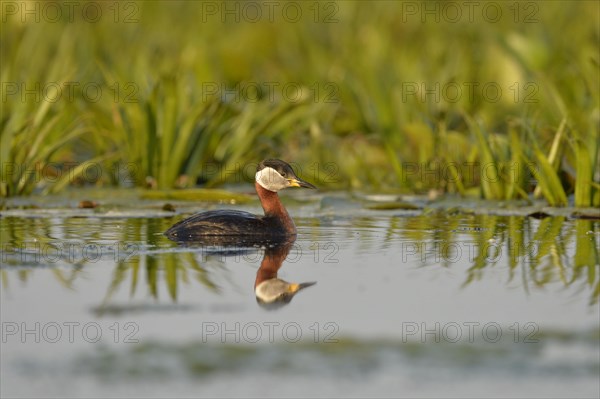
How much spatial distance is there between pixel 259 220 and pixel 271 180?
56 cm

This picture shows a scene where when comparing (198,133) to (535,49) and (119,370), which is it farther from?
(119,370)

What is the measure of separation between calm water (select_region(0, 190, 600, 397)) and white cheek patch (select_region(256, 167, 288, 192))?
38 centimetres

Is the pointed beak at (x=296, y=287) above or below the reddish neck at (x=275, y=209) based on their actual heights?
below

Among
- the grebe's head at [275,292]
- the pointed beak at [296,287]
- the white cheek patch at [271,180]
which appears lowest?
the pointed beak at [296,287]

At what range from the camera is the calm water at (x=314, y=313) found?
4801 millimetres

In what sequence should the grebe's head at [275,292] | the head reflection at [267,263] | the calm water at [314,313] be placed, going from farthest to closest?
the head reflection at [267,263] → the grebe's head at [275,292] → the calm water at [314,313]

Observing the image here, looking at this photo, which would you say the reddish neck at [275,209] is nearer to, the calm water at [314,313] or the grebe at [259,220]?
the grebe at [259,220]

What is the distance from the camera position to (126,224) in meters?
9.18

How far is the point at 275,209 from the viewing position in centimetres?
869

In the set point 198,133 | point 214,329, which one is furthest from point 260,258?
point 198,133

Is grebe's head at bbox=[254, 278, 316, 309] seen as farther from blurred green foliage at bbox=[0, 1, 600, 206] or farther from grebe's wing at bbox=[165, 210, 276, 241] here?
blurred green foliage at bbox=[0, 1, 600, 206]

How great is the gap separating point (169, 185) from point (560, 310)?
5.61 m

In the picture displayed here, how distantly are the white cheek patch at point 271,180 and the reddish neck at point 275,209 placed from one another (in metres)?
0.03

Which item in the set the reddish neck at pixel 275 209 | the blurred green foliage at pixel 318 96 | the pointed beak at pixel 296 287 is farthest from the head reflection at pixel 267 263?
the blurred green foliage at pixel 318 96
